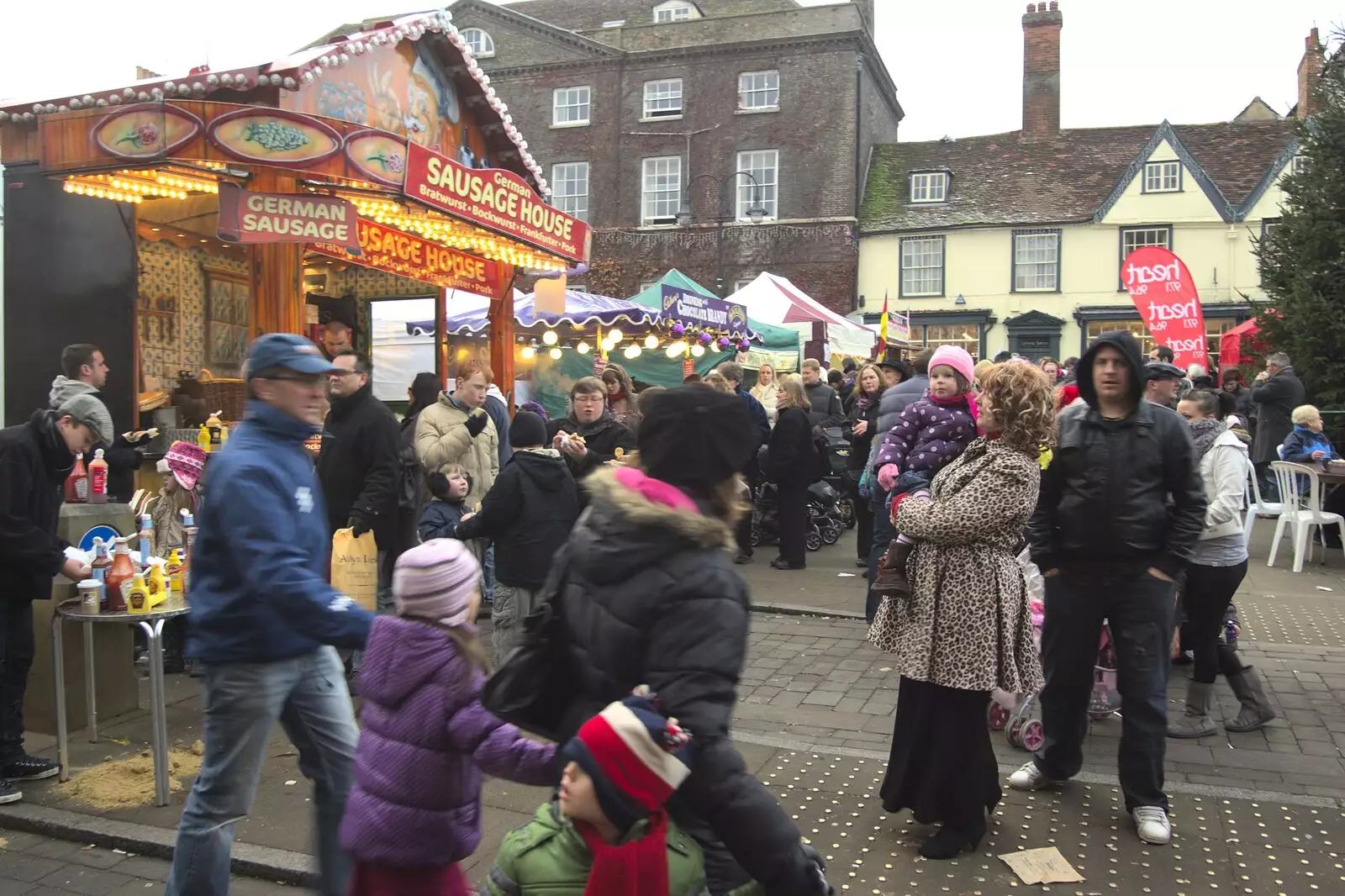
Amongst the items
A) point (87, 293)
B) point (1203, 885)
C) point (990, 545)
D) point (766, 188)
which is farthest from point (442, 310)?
point (766, 188)

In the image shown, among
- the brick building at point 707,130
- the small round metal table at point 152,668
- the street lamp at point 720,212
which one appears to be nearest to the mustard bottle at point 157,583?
the small round metal table at point 152,668

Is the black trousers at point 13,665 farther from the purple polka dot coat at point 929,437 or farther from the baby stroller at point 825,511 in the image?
the baby stroller at point 825,511

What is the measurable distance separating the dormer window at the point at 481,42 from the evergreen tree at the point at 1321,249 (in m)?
28.0

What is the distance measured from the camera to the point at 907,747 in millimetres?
4250

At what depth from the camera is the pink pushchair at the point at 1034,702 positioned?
5.31 meters

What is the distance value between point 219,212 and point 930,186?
2810 centimetres

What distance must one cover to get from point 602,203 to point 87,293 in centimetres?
2710

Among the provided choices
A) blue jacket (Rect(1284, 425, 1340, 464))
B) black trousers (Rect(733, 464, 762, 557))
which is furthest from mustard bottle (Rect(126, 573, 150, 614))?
blue jacket (Rect(1284, 425, 1340, 464))

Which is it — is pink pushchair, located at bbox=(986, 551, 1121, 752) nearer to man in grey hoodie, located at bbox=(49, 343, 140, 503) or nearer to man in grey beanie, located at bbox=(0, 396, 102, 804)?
man in grey beanie, located at bbox=(0, 396, 102, 804)

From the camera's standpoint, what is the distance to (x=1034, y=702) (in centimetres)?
543


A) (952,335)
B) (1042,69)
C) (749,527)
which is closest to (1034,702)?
(749,527)

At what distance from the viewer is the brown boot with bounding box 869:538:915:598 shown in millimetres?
4328

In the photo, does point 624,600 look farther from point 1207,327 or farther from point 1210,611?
point 1207,327

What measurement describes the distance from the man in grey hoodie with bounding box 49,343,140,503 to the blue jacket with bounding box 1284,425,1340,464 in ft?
34.4
